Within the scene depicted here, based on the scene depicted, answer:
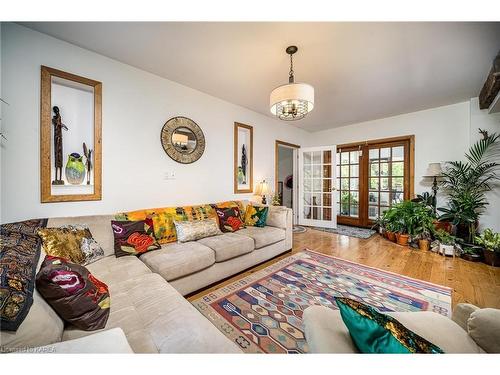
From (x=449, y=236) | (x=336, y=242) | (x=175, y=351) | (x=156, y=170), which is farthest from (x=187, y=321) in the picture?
(x=449, y=236)

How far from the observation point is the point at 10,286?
0.67m

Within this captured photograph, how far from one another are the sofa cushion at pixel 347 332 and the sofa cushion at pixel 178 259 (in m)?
1.24

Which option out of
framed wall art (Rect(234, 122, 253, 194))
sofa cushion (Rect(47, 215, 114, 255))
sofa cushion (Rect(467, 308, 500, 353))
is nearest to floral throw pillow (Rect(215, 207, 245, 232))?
framed wall art (Rect(234, 122, 253, 194))

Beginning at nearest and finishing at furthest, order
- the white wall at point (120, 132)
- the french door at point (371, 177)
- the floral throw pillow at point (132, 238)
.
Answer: the white wall at point (120, 132) < the floral throw pillow at point (132, 238) < the french door at point (371, 177)

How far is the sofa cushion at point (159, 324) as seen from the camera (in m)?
0.81

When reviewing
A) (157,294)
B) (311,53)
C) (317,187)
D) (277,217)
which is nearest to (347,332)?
(157,294)

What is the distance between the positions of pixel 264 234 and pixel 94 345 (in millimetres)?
1960

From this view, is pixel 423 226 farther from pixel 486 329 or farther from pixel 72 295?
pixel 72 295

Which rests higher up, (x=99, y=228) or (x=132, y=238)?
(x=99, y=228)

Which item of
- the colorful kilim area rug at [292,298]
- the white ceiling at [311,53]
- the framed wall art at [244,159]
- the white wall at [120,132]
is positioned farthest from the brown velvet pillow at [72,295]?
the framed wall art at [244,159]

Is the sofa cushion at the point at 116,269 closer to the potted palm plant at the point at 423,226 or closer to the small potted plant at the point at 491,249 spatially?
the potted palm plant at the point at 423,226

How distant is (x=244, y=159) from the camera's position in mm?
3619

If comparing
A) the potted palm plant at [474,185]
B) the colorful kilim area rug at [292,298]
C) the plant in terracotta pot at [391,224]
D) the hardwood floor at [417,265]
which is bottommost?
the colorful kilim area rug at [292,298]

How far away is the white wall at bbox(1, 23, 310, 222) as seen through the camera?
162 centimetres
